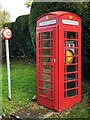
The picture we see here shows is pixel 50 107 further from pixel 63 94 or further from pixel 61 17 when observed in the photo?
pixel 61 17

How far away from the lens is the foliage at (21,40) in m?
12.4

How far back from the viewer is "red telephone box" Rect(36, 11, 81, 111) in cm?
556

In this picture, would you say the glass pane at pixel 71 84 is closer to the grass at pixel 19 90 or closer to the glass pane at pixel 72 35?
the glass pane at pixel 72 35

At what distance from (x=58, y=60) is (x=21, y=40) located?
776 cm

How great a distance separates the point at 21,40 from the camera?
1308 cm

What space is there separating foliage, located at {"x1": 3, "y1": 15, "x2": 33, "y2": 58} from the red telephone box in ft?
19.4

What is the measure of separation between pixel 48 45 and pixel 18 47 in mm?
7979

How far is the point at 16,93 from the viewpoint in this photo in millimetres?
7094

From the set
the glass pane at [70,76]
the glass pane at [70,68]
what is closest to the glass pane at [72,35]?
the glass pane at [70,68]

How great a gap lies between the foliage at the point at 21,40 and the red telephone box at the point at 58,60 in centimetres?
590

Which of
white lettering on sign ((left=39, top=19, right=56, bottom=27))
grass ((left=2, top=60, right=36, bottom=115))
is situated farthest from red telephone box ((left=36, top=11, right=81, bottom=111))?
grass ((left=2, top=60, right=36, bottom=115))

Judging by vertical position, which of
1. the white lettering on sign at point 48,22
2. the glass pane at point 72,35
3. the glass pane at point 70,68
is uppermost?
the white lettering on sign at point 48,22

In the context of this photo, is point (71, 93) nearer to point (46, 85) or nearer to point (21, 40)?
point (46, 85)

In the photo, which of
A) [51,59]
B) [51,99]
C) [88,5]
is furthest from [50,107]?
[88,5]
